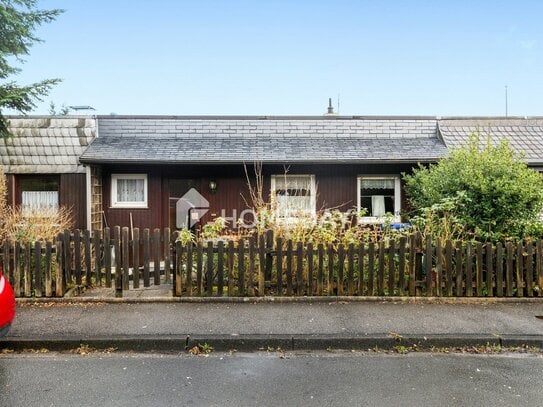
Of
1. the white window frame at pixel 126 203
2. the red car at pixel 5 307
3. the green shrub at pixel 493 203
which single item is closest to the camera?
the red car at pixel 5 307

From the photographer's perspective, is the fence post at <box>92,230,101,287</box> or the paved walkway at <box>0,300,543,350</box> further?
the fence post at <box>92,230,101,287</box>

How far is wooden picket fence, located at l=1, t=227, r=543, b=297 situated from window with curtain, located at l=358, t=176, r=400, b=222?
17.4ft

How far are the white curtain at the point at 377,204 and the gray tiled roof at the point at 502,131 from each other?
8.08 feet

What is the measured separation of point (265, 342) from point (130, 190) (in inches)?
336

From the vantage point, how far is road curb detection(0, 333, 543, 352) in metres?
5.47

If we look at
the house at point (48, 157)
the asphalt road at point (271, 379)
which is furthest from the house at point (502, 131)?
the house at point (48, 157)

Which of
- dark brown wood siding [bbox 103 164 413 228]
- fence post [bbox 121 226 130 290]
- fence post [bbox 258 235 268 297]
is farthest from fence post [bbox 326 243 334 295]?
Answer: dark brown wood siding [bbox 103 164 413 228]

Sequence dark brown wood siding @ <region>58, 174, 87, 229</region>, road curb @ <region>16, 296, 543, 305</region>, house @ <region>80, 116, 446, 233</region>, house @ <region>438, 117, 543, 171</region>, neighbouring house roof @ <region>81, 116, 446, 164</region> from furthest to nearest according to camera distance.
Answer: house @ <region>438, 117, 543, 171</region> → dark brown wood siding @ <region>58, 174, 87, 229</region> → house @ <region>80, 116, 446, 233</region> → neighbouring house roof @ <region>81, 116, 446, 164</region> → road curb @ <region>16, 296, 543, 305</region>

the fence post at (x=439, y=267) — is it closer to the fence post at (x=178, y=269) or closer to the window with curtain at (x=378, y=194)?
the fence post at (x=178, y=269)

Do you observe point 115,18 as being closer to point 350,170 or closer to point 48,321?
point 350,170

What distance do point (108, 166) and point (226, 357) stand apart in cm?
891

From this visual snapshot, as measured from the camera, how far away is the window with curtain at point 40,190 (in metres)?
12.6

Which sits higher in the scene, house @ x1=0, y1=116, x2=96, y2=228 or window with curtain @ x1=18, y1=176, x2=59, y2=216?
house @ x1=0, y1=116, x2=96, y2=228

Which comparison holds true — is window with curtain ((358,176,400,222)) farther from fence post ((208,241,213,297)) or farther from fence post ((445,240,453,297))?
fence post ((208,241,213,297))
